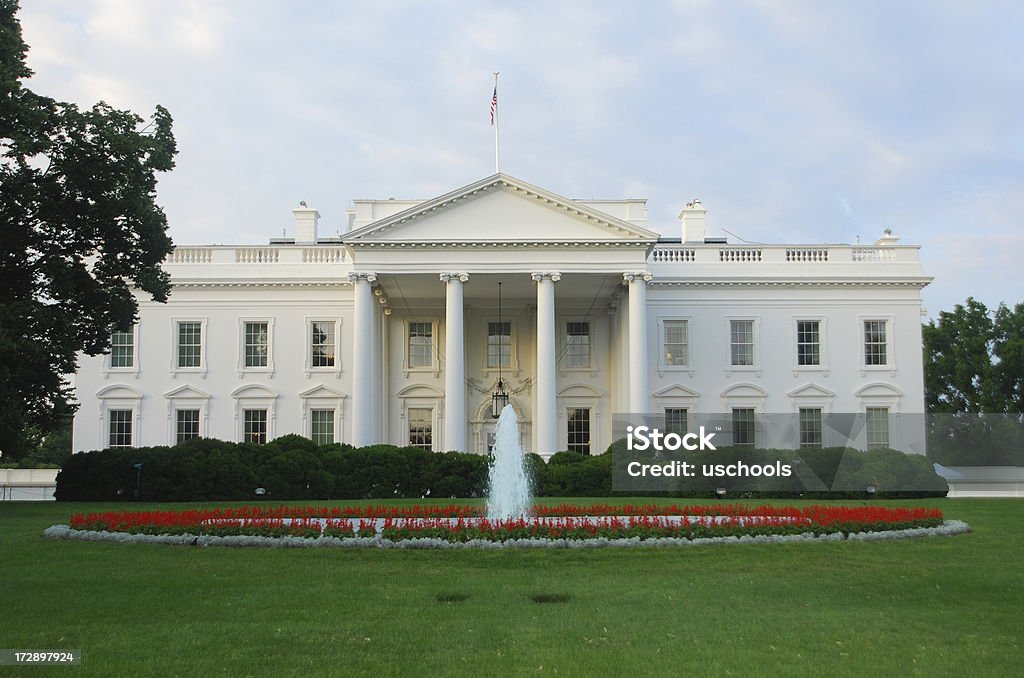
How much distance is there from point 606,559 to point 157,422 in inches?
1090

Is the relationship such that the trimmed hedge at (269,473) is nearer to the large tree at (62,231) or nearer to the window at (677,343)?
the large tree at (62,231)

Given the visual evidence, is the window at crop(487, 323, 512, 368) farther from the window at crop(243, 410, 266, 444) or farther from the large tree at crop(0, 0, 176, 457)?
the large tree at crop(0, 0, 176, 457)

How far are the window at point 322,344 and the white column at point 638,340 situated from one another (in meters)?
12.1

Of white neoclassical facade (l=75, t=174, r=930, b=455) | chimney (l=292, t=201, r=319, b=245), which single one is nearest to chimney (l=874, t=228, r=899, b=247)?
white neoclassical facade (l=75, t=174, r=930, b=455)

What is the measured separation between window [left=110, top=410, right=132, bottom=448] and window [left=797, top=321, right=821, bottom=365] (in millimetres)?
26527

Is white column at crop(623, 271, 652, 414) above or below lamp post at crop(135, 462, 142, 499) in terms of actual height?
above

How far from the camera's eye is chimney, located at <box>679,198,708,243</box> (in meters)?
43.9

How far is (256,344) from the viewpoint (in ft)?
126

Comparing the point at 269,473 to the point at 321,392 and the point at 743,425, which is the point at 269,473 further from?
the point at 743,425

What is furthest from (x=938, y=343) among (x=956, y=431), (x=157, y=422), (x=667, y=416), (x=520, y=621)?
(x=520, y=621)

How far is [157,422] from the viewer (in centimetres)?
3766

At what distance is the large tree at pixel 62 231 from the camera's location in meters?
17.9

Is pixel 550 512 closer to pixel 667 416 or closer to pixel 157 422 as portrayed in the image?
pixel 667 416

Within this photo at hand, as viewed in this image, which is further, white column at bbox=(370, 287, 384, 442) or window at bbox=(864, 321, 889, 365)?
window at bbox=(864, 321, 889, 365)
